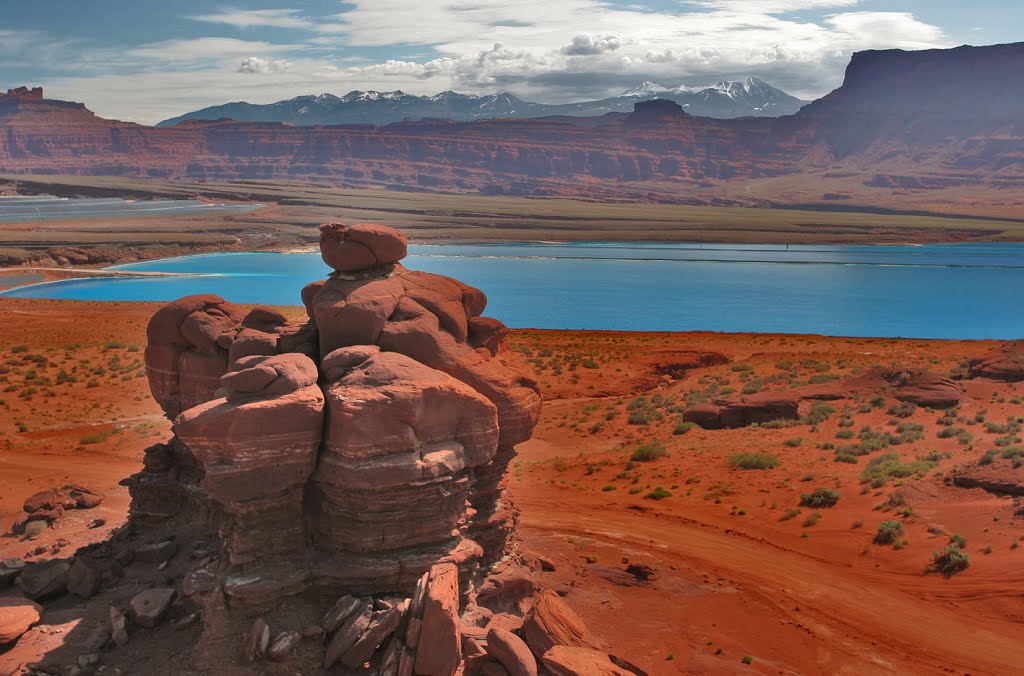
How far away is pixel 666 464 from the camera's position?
24.5 m

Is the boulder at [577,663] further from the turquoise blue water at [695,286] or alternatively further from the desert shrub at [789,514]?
the turquoise blue water at [695,286]

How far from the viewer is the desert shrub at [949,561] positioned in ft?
54.1

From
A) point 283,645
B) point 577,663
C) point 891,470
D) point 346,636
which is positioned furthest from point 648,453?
point 283,645

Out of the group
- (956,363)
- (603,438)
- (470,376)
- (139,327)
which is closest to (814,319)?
(956,363)

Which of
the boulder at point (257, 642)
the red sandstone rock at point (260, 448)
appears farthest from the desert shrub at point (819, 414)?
the boulder at point (257, 642)

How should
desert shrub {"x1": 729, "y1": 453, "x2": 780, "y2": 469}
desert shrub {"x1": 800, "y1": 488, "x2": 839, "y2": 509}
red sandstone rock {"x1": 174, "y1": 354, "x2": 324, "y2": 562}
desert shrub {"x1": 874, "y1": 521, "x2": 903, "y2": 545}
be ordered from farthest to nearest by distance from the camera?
desert shrub {"x1": 729, "y1": 453, "x2": 780, "y2": 469}
desert shrub {"x1": 800, "y1": 488, "x2": 839, "y2": 509}
desert shrub {"x1": 874, "y1": 521, "x2": 903, "y2": 545}
red sandstone rock {"x1": 174, "y1": 354, "x2": 324, "y2": 562}

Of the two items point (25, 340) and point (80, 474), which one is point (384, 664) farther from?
point (25, 340)

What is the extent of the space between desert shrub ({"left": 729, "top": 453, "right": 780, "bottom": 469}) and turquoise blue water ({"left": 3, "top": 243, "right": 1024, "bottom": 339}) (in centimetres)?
3839

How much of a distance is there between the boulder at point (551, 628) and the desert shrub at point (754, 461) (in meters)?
12.8

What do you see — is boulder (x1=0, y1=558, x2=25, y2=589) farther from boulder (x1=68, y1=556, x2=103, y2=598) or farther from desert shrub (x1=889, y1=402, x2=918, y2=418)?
desert shrub (x1=889, y1=402, x2=918, y2=418)

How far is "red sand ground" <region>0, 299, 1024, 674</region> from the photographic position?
14016 millimetres

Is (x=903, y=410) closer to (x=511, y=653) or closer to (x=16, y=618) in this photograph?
(x=511, y=653)

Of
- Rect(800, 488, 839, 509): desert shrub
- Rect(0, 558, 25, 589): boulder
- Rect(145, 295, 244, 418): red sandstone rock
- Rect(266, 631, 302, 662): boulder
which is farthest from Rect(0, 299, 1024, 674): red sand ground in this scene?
Rect(266, 631, 302, 662): boulder

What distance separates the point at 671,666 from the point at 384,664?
4.91 metres
